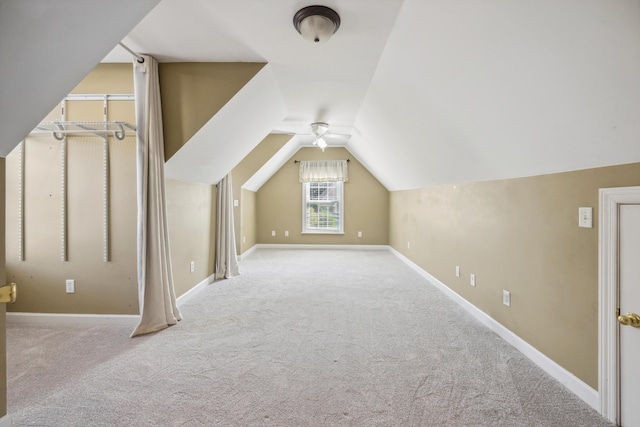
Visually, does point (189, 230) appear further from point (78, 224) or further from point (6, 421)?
point (6, 421)

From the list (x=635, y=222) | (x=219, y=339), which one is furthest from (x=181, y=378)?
(x=635, y=222)

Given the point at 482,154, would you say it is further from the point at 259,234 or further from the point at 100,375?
the point at 259,234

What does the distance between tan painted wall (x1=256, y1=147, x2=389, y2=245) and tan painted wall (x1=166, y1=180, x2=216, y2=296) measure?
3.03 meters

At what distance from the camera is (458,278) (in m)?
3.37

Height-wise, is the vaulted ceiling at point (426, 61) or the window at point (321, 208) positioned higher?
the vaulted ceiling at point (426, 61)

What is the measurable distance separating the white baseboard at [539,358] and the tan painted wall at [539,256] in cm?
4

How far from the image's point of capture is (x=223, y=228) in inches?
172

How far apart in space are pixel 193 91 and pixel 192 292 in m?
2.30

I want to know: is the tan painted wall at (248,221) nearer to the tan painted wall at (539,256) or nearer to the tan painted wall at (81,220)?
the tan painted wall at (81,220)

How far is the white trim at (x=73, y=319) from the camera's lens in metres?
2.73

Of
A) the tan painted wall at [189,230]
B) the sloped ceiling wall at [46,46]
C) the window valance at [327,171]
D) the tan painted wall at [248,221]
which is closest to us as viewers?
the sloped ceiling wall at [46,46]

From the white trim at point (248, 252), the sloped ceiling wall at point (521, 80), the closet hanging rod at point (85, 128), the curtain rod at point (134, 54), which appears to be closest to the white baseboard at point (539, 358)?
the sloped ceiling wall at point (521, 80)

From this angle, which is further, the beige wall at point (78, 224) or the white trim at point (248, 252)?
the white trim at point (248, 252)

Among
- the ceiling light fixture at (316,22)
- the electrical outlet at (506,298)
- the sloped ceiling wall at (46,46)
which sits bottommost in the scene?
the electrical outlet at (506,298)
